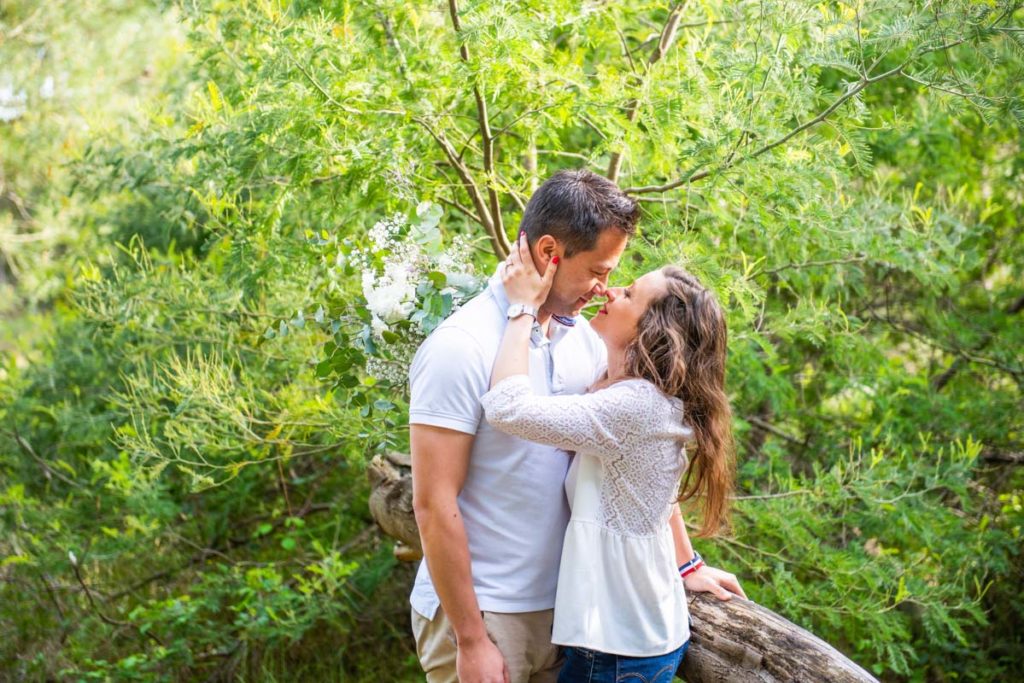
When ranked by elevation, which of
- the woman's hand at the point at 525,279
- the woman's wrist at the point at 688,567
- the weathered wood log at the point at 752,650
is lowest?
the weathered wood log at the point at 752,650

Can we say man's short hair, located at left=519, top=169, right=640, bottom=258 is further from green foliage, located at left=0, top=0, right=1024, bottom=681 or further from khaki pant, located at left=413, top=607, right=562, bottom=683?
khaki pant, located at left=413, top=607, right=562, bottom=683

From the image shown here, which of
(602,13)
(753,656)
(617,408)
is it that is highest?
(602,13)

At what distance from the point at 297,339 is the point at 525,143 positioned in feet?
4.59

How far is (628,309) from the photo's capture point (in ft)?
7.00

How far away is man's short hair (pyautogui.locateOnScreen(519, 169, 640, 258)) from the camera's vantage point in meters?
2.07

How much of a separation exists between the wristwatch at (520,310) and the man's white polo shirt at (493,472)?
6cm

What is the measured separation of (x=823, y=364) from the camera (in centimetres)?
492

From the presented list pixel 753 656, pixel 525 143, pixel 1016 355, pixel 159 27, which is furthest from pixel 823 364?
pixel 159 27

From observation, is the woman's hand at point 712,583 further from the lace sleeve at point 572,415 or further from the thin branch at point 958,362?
the thin branch at point 958,362

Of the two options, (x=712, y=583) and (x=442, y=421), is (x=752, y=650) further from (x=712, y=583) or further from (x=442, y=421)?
(x=442, y=421)

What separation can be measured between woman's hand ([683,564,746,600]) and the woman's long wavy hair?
1.45 ft

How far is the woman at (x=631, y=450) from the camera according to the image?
1.99 metres

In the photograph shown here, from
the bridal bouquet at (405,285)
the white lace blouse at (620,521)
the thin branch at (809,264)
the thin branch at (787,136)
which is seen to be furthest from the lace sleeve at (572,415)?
the thin branch at (809,264)

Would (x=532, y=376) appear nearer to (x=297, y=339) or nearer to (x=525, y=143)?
(x=525, y=143)
